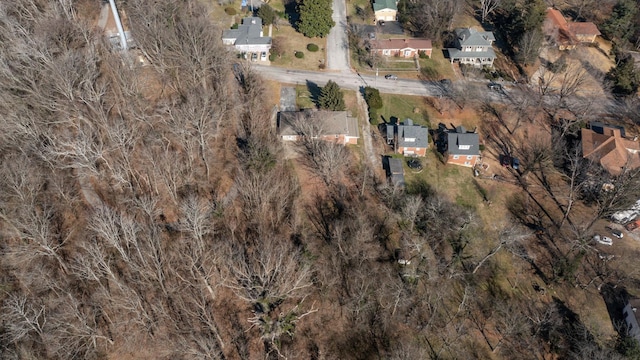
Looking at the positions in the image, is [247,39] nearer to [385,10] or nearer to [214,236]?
[385,10]

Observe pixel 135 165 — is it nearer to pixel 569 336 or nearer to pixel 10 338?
pixel 10 338

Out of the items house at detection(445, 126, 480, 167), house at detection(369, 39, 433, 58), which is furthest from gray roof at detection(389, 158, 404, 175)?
house at detection(369, 39, 433, 58)

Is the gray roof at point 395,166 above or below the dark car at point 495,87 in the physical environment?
below

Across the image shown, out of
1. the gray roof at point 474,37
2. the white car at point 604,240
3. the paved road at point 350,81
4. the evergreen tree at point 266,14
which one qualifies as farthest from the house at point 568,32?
the evergreen tree at point 266,14

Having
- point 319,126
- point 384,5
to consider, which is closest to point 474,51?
point 384,5

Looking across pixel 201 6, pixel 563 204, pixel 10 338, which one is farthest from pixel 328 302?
pixel 201 6

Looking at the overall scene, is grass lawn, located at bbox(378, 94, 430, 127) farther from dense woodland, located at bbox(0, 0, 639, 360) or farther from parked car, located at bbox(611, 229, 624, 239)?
parked car, located at bbox(611, 229, 624, 239)

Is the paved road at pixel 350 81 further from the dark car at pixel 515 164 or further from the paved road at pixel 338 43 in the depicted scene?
the dark car at pixel 515 164
